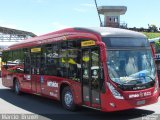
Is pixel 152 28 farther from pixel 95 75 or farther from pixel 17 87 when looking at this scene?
pixel 95 75

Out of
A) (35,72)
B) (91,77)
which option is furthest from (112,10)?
(91,77)

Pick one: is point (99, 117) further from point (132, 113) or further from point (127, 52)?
point (127, 52)

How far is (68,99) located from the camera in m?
12.5

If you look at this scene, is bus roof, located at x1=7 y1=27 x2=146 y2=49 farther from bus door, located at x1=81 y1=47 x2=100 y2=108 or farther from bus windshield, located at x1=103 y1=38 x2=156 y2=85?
bus door, located at x1=81 y1=47 x2=100 y2=108

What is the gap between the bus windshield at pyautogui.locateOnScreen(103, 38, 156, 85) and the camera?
413 inches

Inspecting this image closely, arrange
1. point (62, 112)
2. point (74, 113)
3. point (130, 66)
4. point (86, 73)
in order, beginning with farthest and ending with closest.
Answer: point (62, 112)
point (74, 113)
point (86, 73)
point (130, 66)

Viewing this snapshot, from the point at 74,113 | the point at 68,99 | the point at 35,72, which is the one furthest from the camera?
the point at 35,72

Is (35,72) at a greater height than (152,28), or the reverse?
(152,28)

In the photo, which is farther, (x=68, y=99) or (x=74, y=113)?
(x=68, y=99)

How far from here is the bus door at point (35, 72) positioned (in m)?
15.3

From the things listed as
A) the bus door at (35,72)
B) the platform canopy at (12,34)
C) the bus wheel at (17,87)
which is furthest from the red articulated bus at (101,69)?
the platform canopy at (12,34)

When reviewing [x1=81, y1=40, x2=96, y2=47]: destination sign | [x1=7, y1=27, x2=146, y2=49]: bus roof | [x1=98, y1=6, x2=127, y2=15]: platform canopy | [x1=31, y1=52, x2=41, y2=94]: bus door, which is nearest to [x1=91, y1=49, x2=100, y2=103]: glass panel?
[x1=81, y1=40, x2=96, y2=47]: destination sign

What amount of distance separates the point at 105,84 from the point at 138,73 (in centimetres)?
116

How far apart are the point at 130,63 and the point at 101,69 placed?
0.94 meters
